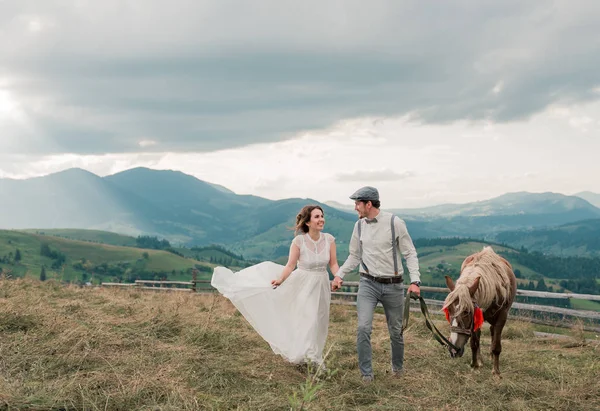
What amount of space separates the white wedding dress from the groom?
1.45 feet

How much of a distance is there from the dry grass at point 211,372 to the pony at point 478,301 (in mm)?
406

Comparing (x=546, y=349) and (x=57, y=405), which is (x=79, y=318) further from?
(x=546, y=349)

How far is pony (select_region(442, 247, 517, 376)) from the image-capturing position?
5.79 metres

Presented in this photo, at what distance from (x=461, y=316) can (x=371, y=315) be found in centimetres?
105

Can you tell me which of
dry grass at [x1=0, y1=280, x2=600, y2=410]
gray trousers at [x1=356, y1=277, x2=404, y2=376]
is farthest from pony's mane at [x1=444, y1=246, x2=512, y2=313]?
dry grass at [x1=0, y1=280, x2=600, y2=410]

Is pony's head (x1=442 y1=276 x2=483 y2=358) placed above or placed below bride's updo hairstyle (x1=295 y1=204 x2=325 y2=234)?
below

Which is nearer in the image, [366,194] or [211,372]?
[211,372]

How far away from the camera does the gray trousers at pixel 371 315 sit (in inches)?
231

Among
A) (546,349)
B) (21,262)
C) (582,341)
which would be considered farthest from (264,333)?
(21,262)

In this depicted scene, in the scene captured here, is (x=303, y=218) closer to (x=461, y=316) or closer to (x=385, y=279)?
(x=385, y=279)

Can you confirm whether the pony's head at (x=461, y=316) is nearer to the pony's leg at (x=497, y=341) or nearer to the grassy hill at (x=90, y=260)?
the pony's leg at (x=497, y=341)

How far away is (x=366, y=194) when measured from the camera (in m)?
6.02

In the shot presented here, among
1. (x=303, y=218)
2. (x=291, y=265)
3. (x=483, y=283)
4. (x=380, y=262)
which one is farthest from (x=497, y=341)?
(x=303, y=218)

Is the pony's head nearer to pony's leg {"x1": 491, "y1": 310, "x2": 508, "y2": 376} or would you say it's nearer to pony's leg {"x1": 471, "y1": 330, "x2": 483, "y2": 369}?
pony's leg {"x1": 471, "y1": 330, "x2": 483, "y2": 369}
